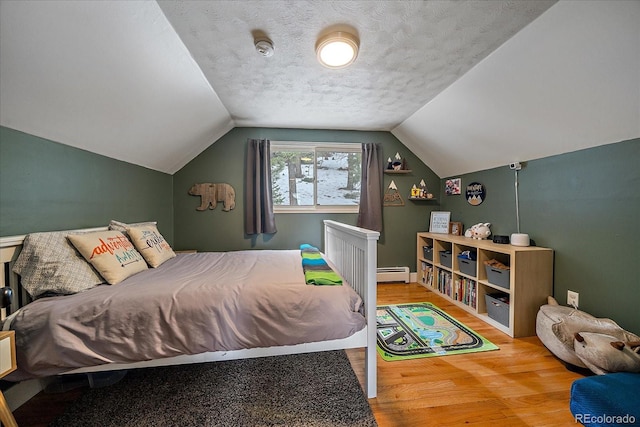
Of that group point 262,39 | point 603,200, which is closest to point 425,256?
point 603,200

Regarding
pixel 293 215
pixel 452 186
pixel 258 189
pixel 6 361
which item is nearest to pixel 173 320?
pixel 6 361

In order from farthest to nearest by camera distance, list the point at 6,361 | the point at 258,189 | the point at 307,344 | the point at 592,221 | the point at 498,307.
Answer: the point at 258,189
the point at 498,307
the point at 592,221
the point at 307,344
the point at 6,361

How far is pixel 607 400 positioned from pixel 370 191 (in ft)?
8.75

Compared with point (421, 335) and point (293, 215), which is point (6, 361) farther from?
point (293, 215)

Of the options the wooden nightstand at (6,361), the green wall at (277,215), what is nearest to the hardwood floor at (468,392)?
the wooden nightstand at (6,361)

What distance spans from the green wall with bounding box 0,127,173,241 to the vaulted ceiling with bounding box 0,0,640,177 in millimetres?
100

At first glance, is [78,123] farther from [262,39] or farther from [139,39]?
[262,39]

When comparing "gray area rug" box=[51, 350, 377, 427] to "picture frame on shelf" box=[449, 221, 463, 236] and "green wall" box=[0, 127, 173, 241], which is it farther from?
"picture frame on shelf" box=[449, 221, 463, 236]

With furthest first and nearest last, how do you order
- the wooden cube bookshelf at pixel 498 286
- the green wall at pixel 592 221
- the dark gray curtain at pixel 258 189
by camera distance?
the dark gray curtain at pixel 258 189 < the wooden cube bookshelf at pixel 498 286 < the green wall at pixel 592 221

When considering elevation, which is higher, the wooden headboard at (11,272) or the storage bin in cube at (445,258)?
the wooden headboard at (11,272)

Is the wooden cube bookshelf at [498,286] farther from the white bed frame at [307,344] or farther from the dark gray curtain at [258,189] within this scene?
the dark gray curtain at [258,189]

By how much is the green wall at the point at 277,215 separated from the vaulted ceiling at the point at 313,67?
0.72 meters

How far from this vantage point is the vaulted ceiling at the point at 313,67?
4.01 feet

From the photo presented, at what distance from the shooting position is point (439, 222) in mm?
3463
